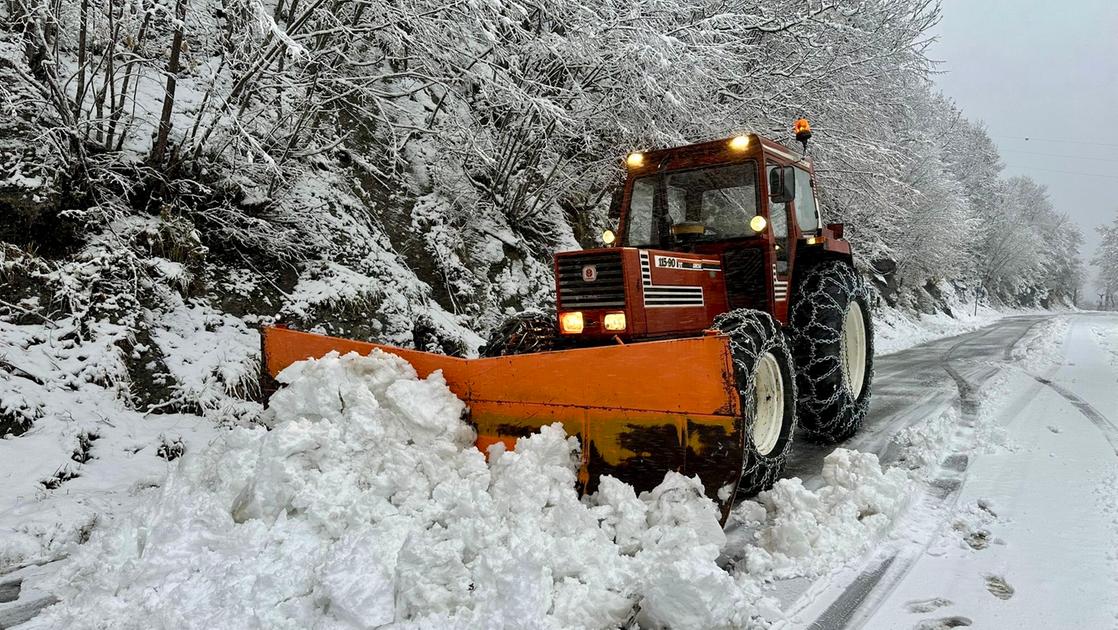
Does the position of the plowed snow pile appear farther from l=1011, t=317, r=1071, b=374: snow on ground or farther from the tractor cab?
l=1011, t=317, r=1071, b=374: snow on ground

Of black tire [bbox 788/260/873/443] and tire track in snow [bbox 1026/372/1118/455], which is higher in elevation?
black tire [bbox 788/260/873/443]

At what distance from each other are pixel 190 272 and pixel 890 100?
1373cm

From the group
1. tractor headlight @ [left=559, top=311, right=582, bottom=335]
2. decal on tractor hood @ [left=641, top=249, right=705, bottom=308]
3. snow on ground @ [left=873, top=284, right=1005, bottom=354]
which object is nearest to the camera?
decal on tractor hood @ [left=641, top=249, right=705, bottom=308]

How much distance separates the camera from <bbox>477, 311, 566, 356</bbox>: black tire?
15.5 ft

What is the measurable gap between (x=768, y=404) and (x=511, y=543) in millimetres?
2374

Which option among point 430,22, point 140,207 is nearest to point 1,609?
point 140,207

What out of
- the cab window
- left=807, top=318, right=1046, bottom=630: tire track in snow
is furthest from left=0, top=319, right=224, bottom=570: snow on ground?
the cab window

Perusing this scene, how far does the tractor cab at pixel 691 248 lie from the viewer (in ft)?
13.7

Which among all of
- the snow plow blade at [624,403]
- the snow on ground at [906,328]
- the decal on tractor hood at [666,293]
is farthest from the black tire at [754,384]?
Answer: the snow on ground at [906,328]

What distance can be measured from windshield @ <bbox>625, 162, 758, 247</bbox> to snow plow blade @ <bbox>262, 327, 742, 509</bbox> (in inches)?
72.8

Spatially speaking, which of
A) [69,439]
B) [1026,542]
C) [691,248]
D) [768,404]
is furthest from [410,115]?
[1026,542]

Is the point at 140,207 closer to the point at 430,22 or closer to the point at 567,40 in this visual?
the point at 430,22

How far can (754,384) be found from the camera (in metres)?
3.74

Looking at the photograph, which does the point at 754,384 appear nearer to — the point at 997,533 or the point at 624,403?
the point at 624,403
